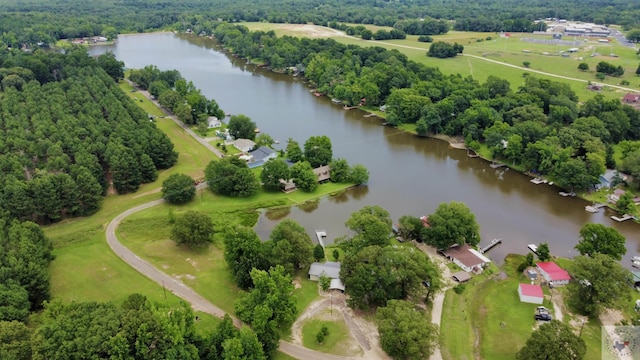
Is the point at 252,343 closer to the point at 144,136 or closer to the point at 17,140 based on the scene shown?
the point at 144,136

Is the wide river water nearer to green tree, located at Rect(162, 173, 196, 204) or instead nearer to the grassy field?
the grassy field

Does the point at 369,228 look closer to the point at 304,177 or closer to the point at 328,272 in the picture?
the point at 328,272

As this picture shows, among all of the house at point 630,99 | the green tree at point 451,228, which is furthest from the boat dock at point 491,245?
the house at point 630,99

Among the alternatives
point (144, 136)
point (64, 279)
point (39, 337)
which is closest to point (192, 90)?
point (144, 136)

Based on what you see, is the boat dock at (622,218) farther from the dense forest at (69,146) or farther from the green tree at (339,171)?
the dense forest at (69,146)

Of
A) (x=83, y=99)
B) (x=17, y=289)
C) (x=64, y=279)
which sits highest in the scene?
(x=83, y=99)

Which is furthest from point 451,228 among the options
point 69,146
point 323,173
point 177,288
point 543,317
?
point 69,146
